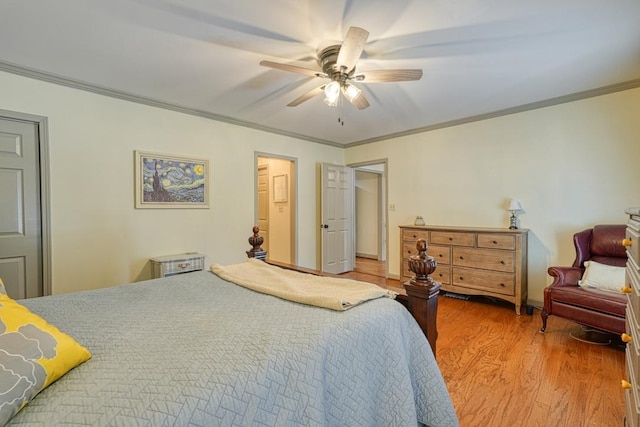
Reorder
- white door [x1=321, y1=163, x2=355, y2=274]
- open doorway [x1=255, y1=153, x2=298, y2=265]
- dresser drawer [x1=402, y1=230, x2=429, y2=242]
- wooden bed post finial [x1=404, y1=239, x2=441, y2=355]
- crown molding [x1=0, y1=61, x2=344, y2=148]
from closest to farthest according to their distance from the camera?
wooden bed post finial [x1=404, y1=239, x2=441, y2=355], crown molding [x1=0, y1=61, x2=344, y2=148], dresser drawer [x1=402, y1=230, x2=429, y2=242], open doorway [x1=255, y1=153, x2=298, y2=265], white door [x1=321, y1=163, x2=355, y2=274]

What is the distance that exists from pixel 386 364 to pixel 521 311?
3028mm

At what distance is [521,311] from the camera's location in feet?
11.2

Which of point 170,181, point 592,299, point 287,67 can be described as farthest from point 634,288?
point 170,181

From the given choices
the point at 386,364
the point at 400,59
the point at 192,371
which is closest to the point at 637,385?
the point at 386,364

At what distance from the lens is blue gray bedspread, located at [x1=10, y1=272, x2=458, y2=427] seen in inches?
30.5

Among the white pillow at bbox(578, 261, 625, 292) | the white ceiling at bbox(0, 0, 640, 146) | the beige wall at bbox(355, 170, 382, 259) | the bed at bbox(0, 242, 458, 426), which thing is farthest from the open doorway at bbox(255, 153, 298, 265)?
the white pillow at bbox(578, 261, 625, 292)

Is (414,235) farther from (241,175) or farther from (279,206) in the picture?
(241,175)

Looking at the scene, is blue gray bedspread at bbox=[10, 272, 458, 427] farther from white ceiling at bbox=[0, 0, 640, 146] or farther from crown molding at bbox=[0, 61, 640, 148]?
crown molding at bbox=[0, 61, 640, 148]

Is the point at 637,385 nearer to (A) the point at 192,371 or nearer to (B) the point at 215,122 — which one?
(A) the point at 192,371

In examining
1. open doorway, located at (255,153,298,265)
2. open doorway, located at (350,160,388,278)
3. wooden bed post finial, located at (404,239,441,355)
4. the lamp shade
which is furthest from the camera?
open doorway, located at (350,160,388,278)

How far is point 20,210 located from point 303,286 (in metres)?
2.86

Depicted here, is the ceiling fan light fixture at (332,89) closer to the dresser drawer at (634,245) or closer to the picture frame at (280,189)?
the dresser drawer at (634,245)

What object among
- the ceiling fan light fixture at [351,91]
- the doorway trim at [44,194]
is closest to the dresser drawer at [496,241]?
the ceiling fan light fixture at [351,91]

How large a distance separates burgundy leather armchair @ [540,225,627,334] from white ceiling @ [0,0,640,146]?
1.54 metres
